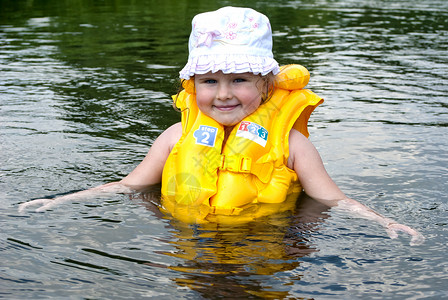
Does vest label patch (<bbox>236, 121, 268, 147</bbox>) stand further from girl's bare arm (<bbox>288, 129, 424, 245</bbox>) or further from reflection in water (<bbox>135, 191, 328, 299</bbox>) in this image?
reflection in water (<bbox>135, 191, 328, 299</bbox>)

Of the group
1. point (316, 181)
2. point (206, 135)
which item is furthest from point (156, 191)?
point (316, 181)

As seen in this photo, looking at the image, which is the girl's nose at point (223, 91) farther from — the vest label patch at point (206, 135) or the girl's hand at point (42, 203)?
the girl's hand at point (42, 203)

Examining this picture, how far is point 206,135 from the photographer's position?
447 cm

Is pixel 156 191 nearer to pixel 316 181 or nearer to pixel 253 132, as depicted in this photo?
pixel 253 132

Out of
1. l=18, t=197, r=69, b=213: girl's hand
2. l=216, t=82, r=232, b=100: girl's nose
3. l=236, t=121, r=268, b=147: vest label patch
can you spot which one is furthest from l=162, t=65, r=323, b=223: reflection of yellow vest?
l=18, t=197, r=69, b=213: girl's hand

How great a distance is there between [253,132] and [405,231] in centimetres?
116

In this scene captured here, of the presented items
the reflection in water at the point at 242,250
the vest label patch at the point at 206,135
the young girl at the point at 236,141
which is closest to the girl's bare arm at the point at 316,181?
the young girl at the point at 236,141

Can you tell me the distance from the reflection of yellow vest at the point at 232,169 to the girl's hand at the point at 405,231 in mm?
740

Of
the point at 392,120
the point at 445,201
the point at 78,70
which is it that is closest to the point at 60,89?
the point at 78,70

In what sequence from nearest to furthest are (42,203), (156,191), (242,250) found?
(242,250), (42,203), (156,191)

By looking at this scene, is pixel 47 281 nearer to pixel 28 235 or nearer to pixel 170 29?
pixel 28 235

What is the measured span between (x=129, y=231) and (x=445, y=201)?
7.33 feet

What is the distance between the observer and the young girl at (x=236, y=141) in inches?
168

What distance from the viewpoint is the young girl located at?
4270mm
